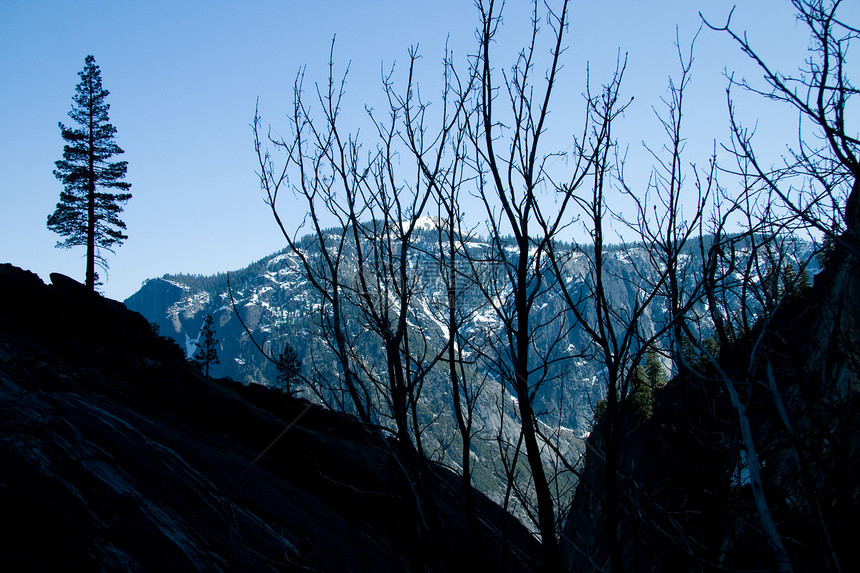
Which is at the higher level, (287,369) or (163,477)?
(287,369)

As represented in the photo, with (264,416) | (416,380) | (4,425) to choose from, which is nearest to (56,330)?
(264,416)

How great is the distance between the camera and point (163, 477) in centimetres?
827

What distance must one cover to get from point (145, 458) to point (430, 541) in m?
7.74

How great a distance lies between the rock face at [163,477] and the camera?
4.39 metres

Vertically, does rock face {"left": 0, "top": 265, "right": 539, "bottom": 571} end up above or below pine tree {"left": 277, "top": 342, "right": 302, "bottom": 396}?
below

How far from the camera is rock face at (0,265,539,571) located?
4.39m

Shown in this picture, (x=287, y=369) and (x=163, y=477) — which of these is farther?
(x=163, y=477)

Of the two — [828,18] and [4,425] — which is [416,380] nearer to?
[828,18]

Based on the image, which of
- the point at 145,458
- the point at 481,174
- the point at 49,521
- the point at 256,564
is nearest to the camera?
the point at 481,174

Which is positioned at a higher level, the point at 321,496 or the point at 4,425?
the point at 4,425

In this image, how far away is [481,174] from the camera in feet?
10.9

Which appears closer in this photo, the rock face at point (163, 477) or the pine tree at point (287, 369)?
the pine tree at point (287, 369)

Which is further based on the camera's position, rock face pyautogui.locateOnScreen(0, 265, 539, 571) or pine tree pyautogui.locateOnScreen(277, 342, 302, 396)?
rock face pyautogui.locateOnScreen(0, 265, 539, 571)

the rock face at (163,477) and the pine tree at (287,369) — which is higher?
the pine tree at (287,369)
